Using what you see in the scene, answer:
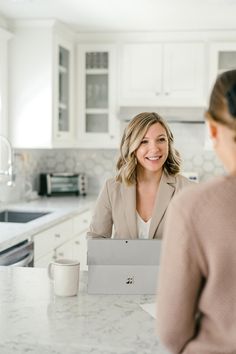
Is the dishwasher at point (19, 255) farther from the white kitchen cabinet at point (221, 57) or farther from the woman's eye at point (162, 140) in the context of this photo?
the white kitchen cabinet at point (221, 57)

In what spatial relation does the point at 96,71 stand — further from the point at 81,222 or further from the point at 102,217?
→ the point at 102,217

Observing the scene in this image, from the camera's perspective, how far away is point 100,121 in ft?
16.3

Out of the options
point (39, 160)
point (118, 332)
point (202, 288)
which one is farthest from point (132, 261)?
point (39, 160)

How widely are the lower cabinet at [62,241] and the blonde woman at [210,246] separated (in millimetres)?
2537

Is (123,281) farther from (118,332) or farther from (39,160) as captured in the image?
(39,160)

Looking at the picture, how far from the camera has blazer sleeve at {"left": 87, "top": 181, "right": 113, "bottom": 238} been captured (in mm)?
2271

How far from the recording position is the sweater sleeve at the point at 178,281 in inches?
40.0

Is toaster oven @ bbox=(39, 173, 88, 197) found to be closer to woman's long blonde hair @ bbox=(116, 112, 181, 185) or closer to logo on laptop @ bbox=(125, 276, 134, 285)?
woman's long blonde hair @ bbox=(116, 112, 181, 185)

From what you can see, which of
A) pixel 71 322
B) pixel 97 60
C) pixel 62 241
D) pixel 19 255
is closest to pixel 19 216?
pixel 62 241

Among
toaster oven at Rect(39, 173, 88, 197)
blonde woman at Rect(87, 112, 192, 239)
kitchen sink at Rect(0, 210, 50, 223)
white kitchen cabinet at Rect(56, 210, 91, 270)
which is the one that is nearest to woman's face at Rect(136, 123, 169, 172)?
blonde woman at Rect(87, 112, 192, 239)

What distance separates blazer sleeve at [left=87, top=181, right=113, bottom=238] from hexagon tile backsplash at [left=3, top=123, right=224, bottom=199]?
2579 mm

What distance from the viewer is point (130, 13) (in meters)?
4.12

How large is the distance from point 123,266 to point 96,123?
3.26 metres

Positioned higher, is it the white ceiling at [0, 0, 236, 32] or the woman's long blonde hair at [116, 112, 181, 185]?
the white ceiling at [0, 0, 236, 32]
